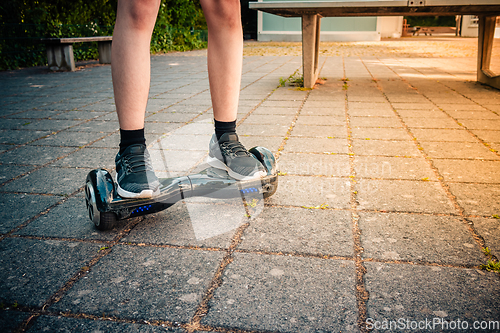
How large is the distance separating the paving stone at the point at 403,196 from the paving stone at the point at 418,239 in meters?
0.09

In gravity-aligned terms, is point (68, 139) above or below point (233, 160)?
below

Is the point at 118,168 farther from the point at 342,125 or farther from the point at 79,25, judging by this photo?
the point at 79,25

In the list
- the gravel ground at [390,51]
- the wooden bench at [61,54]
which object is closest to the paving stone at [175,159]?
the wooden bench at [61,54]

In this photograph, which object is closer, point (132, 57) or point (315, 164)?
point (132, 57)

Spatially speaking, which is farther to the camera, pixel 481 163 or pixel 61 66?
pixel 61 66

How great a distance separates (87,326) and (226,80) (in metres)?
1.29

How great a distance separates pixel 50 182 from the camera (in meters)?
2.19

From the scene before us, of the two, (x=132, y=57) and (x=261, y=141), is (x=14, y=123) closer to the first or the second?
(x=261, y=141)

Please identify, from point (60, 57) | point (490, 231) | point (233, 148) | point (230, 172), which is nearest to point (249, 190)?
point (230, 172)

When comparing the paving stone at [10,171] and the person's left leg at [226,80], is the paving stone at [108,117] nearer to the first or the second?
the paving stone at [10,171]

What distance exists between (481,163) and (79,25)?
10983mm

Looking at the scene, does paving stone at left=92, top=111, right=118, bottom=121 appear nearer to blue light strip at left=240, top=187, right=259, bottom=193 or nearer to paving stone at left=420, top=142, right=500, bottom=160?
blue light strip at left=240, top=187, right=259, bottom=193

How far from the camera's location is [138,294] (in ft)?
4.00

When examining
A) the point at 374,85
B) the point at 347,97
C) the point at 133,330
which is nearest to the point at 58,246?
the point at 133,330
